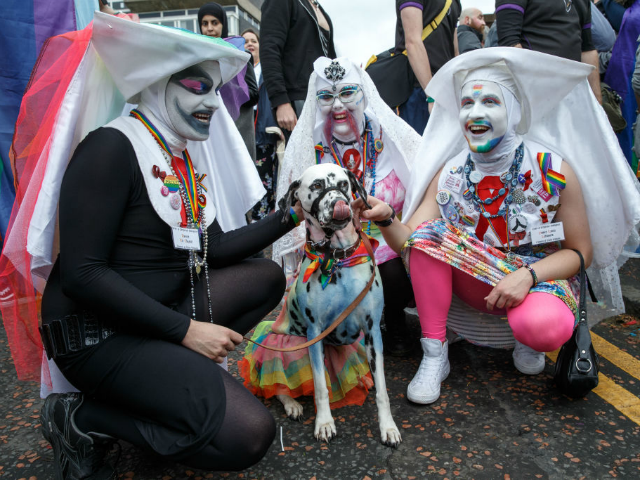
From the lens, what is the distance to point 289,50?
158 inches

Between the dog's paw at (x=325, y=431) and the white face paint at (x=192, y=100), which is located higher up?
the white face paint at (x=192, y=100)

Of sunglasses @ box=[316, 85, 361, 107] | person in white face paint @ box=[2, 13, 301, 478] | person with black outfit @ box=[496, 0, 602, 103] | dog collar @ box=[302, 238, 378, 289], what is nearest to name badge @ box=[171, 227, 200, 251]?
person in white face paint @ box=[2, 13, 301, 478]

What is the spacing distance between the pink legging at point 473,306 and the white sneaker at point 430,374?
56 millimetres

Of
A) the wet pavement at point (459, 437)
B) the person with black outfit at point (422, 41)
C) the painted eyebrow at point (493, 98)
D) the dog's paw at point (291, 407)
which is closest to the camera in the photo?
the wet pavement at point (459, 437)

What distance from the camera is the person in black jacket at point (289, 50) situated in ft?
12.7

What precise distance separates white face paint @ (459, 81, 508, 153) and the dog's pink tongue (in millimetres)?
968

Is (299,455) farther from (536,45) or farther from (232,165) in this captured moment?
(536,45)

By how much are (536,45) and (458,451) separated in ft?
10.9

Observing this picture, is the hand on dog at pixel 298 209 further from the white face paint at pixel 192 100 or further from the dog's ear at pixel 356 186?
the white face paint at pixel 192 100

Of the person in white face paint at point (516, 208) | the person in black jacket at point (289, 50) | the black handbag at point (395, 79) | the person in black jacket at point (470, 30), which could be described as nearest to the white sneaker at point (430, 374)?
the person in white face paint at point (516, 208)

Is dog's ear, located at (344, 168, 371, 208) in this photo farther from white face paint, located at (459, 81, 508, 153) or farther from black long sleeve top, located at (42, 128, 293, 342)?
black long sleeve top, located at (42, 128, 293, 342)

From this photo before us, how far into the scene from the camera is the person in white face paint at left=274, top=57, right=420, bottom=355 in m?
3.12

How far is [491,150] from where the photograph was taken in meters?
2.64

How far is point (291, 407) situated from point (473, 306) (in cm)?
115
